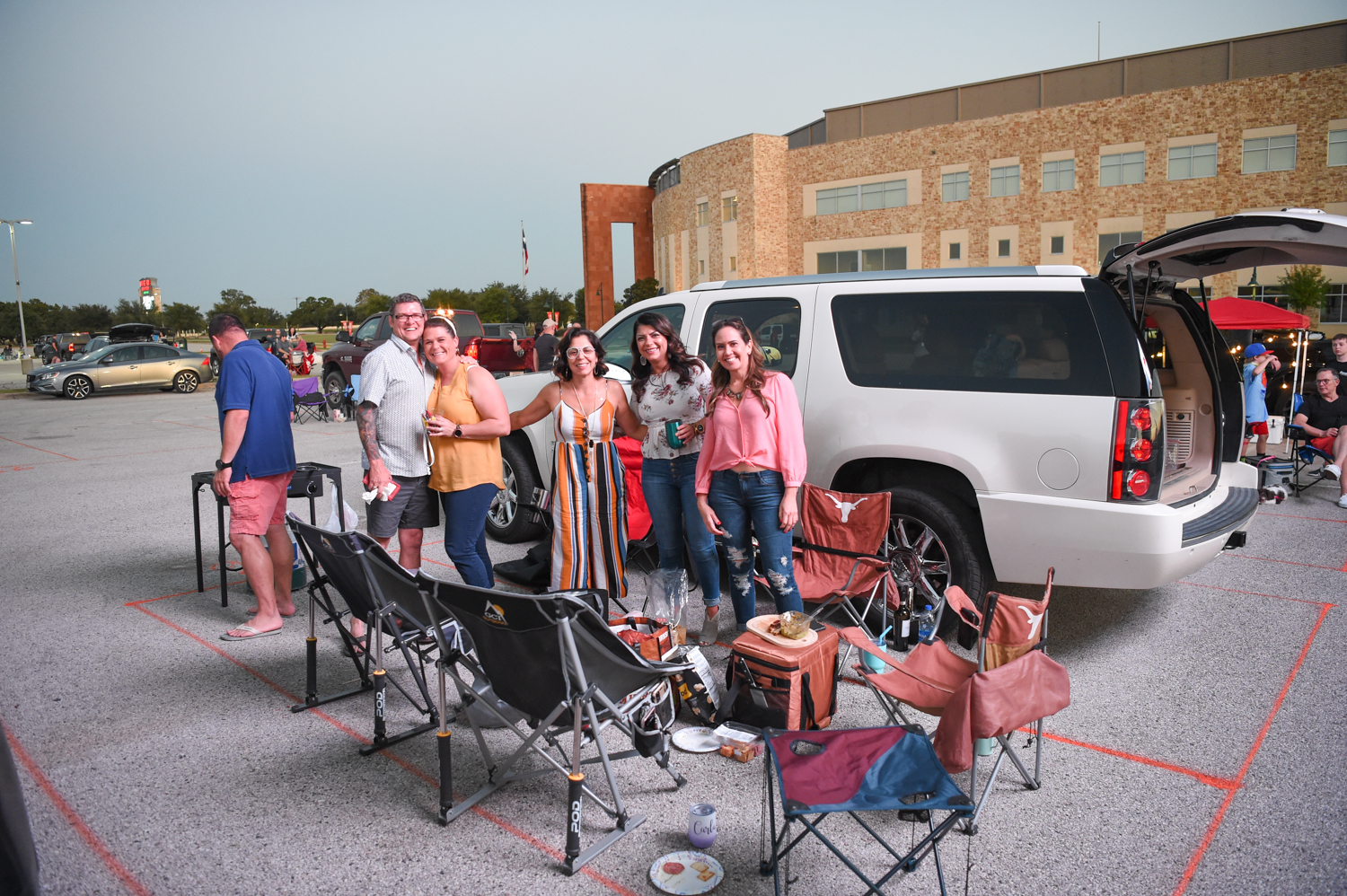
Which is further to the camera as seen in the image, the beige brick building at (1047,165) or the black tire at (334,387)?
the beige brick building at (1047,165)

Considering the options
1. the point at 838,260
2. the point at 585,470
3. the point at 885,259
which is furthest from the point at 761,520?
the point at 838,260

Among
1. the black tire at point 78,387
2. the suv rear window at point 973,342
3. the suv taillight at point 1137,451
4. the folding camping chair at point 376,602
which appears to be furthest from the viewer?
the black tire at point 78,387

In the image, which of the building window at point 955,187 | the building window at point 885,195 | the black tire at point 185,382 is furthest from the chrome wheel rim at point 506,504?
the building window at point 885,195

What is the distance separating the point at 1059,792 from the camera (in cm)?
300

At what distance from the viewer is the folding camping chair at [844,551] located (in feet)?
13.7

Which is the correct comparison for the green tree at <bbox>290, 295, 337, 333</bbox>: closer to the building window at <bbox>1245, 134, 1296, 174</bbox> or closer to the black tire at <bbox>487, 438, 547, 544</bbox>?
the building window at <bbox>1245, 134, 1296, 174</bbox>

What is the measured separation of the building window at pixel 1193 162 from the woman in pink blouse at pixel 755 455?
38.0m

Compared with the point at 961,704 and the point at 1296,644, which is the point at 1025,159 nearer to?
the point at 1296,644

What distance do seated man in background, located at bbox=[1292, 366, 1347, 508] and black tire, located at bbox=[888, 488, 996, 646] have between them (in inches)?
236

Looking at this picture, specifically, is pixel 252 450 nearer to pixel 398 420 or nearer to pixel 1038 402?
pixel 398 420

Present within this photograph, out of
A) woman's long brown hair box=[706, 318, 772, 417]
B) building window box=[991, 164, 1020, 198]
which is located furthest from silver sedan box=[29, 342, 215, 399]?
building window box=[991, 164, 1020, 198]

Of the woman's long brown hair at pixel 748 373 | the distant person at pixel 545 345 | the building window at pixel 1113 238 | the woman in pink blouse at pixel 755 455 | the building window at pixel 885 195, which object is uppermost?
the building window at pixel 885 195

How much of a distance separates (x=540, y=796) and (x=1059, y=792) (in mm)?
1904

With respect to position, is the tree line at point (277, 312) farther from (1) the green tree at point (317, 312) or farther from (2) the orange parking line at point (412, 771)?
(2) the orange parking line at point (412, 771)
